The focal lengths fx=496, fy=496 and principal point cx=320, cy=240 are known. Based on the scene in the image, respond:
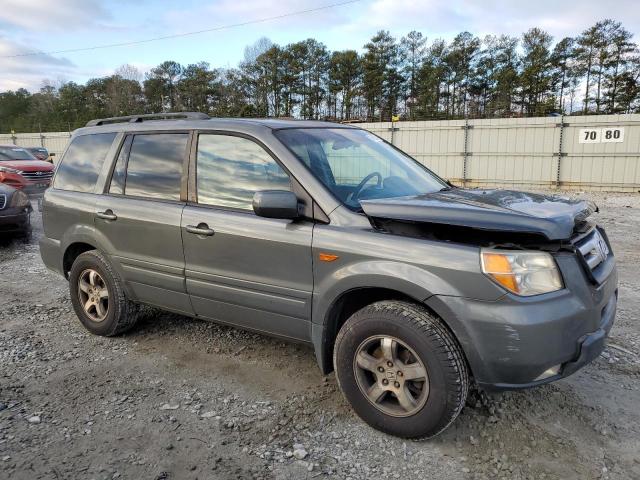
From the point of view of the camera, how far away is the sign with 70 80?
15750mm

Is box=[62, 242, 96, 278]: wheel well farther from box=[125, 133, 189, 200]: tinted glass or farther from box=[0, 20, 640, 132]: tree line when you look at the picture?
box=[0, 20, 640, 132]: tree line

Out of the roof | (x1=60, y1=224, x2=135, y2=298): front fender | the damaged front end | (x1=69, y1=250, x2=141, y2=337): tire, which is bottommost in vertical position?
(x1=69, y1=250, x2=141, y2=337): tire

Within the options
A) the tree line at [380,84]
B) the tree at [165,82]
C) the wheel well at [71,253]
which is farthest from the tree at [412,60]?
the wheel well at [71,253]

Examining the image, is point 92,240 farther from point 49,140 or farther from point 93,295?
point 49,140

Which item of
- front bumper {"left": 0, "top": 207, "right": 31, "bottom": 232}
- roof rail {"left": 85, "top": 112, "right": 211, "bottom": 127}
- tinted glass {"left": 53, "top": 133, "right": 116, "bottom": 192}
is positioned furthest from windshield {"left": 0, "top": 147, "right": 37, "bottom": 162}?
roof rail {"left": 85, "top": 112, "right": 211, "bottom": 127}

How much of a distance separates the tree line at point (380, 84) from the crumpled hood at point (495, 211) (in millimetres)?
40378

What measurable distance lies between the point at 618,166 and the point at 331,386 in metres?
16.1

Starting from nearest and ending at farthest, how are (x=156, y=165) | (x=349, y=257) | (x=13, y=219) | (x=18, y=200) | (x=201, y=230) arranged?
(x=349, y=257) → (x=201, y=230) → (x=156, y=165) → (x=13, y=219) → (x=18, y=200)

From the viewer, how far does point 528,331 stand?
236cm

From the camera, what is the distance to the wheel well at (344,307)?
2.86 metres

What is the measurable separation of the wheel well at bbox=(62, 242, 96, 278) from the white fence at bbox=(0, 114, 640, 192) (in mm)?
16015

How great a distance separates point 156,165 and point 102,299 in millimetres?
1321

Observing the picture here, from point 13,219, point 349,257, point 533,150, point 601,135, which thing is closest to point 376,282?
point 349,257

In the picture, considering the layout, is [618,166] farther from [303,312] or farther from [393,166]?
[303,312]
